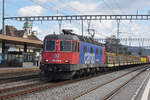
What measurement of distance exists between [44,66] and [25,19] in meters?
17.8

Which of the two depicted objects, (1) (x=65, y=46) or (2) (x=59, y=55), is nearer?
(2) (x=59, y=55)

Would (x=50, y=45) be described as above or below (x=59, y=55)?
above

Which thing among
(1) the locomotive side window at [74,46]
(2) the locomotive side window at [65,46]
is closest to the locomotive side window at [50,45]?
(2) the locomotive side window at [65,46]

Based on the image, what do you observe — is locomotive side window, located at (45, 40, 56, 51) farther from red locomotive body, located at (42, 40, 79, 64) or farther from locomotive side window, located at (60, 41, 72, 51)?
locomotive side window, located at (60, 41, 72, 51)

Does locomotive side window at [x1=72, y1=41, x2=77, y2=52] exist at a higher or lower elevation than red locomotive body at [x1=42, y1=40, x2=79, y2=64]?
higher

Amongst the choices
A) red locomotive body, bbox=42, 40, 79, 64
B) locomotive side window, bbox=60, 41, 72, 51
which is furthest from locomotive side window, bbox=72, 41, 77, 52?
locomotive side window, bbox=60, 41, 72, 51

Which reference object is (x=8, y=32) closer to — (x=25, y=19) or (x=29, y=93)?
(x=25, y=19)

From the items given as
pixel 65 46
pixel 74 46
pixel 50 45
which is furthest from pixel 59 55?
pixel 74 46

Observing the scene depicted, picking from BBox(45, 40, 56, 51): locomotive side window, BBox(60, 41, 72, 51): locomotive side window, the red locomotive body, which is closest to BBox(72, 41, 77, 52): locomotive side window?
the red locomotive body

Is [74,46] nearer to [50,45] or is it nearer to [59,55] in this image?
[59,55]

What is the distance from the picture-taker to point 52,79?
1869cm

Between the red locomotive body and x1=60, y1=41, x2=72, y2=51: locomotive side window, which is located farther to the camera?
x1=60, y1=41, x2=72, y2=51: locomotive side window

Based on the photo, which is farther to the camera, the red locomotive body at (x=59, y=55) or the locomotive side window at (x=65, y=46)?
the locomotive side window at (x=65, y=46)

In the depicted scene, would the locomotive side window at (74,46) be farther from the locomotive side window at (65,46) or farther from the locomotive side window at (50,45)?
the locomotive side window at (50,45)
